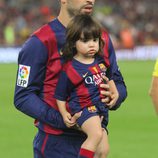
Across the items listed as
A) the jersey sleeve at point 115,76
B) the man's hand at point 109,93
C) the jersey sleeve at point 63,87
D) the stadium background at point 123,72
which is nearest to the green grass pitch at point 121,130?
the stadium background at point 123,72

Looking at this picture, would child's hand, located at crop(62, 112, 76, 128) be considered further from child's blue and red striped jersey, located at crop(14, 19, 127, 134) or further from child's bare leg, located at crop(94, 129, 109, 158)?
child's bare leg, located at crop(94, 129, 109, 158)

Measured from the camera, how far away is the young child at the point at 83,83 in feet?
16.5

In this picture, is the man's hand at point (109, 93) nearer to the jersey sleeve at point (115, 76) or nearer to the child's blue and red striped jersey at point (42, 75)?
the jersey sleeve at point (115, 76)

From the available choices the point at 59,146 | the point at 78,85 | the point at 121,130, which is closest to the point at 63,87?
the point at 78,85

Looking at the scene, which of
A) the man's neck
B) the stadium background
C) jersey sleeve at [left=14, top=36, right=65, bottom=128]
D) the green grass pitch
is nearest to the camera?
jersey sleeve at [left=14, top=36, right=65, bottom=128]

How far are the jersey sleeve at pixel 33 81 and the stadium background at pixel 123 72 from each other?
15.5 ft

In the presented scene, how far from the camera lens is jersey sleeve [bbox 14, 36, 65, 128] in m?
5.11

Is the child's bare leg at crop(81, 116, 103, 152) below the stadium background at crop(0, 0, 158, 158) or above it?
above

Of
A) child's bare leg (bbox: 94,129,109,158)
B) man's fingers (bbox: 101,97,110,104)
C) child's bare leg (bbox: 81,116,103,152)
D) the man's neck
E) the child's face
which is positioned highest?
the man's neck

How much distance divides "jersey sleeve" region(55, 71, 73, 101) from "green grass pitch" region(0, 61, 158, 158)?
4.80 meters

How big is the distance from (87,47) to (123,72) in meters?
18.4

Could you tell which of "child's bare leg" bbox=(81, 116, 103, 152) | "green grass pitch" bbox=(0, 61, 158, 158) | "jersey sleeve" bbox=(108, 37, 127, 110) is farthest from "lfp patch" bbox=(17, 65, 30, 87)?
"green grass pitch" bbox=(0, 61, 158, 158)

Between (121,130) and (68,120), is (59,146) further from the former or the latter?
(121,130)

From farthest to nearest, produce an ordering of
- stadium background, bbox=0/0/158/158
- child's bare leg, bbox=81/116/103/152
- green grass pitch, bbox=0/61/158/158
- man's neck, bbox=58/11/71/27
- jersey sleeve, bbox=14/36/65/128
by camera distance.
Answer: stadium background, bbox=0/0/158/158 → green grass pitch, bbox=0/61/158/158 → man's neck, bbox=58/11/71/27 → jersey sleeve, bbox=14/36/65/128 → child's bare leg, bbox=81/116/103/152
